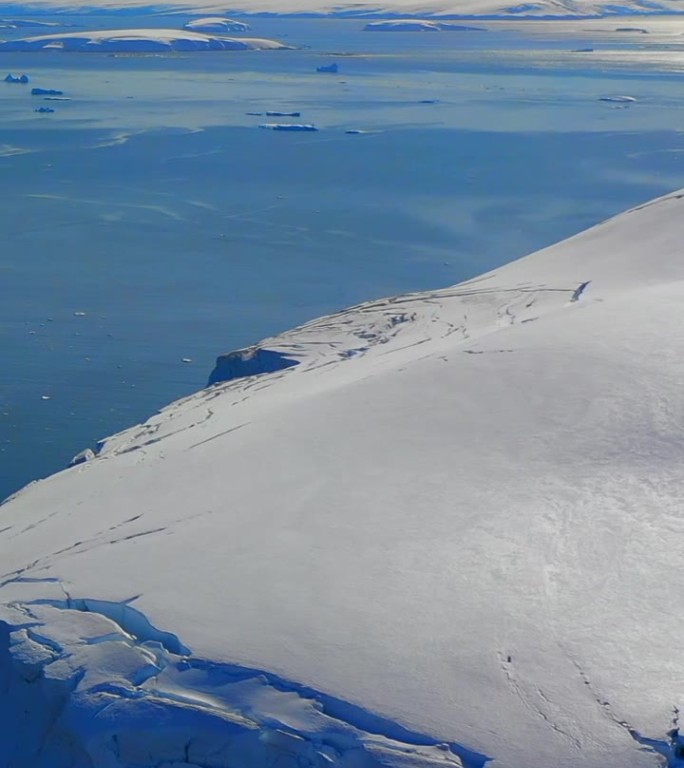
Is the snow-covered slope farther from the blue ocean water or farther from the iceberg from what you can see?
the iceberg

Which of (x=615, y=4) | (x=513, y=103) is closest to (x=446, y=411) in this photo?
(x=513, y=103)

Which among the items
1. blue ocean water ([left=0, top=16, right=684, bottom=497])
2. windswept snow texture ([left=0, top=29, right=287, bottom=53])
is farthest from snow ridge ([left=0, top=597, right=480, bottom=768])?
windswept snow texture ([left=0, top=29, right=287, bottom=53])

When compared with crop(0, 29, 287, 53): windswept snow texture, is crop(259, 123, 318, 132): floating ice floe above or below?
below

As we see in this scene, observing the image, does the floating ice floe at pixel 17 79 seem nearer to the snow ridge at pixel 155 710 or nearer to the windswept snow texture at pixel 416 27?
the windswept snow texture at pixel 416 27

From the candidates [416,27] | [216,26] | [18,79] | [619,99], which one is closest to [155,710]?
[619,99]

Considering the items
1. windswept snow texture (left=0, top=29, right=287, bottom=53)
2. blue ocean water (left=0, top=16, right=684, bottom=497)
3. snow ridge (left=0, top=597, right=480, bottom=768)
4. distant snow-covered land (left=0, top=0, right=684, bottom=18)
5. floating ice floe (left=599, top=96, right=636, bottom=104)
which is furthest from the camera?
distant snow-covered land (left=0, top=0, right=684, bottom=18)

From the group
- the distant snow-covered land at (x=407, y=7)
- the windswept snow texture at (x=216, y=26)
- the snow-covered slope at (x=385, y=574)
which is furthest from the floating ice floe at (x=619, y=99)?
the distant snow-covered land at (x=407, y=7)

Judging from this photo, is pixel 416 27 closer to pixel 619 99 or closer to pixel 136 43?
pixel 136 43
